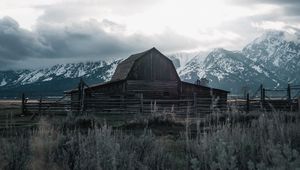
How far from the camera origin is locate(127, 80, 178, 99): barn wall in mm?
41344

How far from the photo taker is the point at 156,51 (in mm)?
43469

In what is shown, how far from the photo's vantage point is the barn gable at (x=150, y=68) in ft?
139

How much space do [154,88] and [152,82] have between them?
0.63 metres

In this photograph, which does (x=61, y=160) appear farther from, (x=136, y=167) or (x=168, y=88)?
(x=168, y=88)

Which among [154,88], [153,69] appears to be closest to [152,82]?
[154,88]

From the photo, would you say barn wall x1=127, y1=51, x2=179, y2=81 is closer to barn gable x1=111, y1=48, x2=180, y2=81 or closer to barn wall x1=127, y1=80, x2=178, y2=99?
barn gable x1=111, y1=48, x2=180, y2=81

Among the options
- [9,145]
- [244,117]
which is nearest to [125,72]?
[244,117]

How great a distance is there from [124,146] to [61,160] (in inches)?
43.6

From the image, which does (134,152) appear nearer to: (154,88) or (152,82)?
(154,88)

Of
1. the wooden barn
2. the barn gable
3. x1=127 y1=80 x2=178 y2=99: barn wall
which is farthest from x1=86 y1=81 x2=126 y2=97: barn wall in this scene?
the barn gable

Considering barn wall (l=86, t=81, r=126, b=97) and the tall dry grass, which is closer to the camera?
the tall dry grass

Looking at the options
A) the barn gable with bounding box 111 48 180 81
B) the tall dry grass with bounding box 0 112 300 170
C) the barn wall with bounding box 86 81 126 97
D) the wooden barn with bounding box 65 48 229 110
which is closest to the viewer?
the tall dry grass with bounding box 0 112 300 170

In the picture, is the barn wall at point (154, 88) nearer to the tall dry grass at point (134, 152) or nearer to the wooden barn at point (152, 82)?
the wooden barn at point (152, 82)

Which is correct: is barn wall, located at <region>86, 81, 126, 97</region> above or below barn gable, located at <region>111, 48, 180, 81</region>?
below
